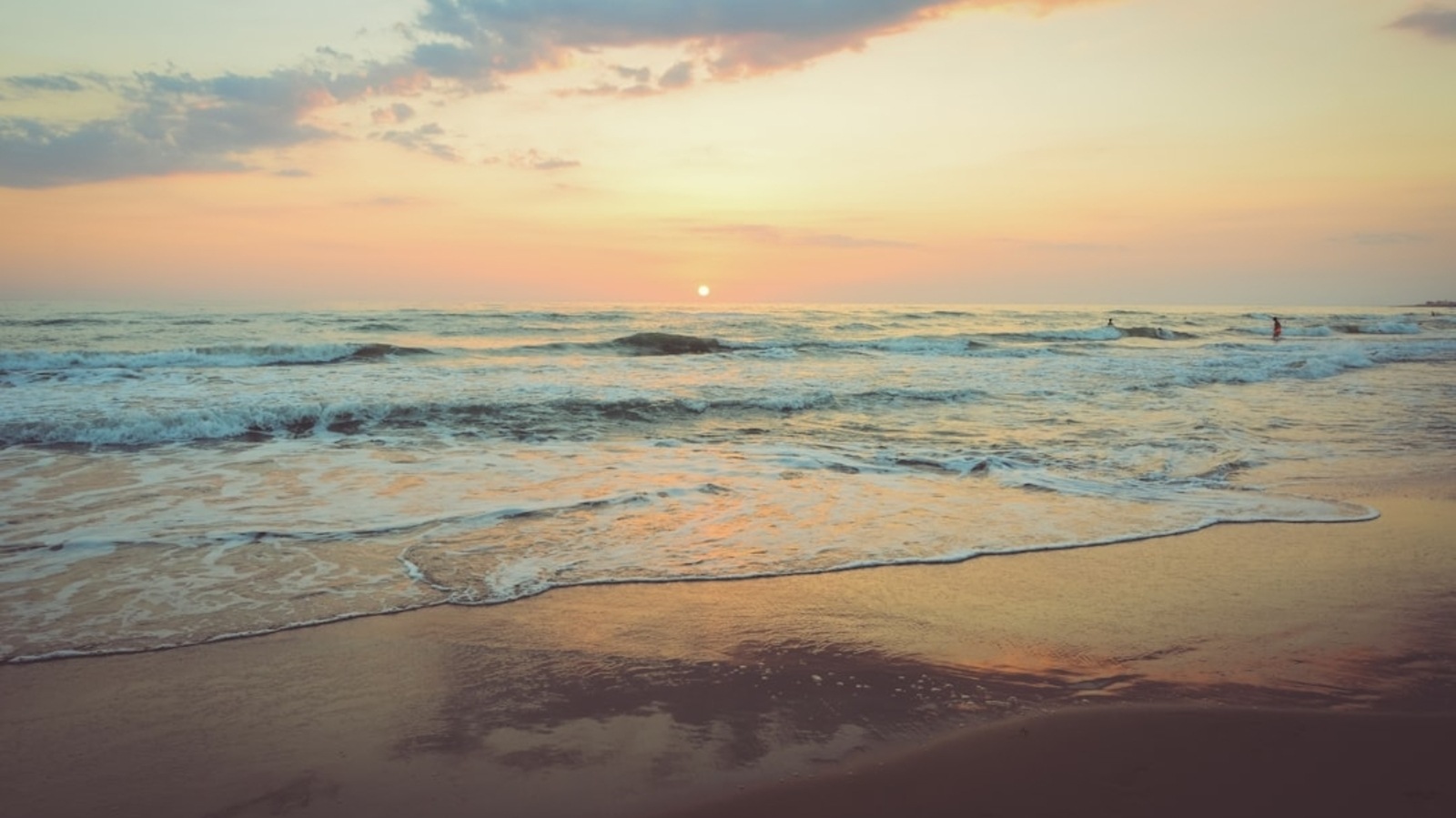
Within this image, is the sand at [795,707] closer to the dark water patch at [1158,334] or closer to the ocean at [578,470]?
the ocean at [578,470]

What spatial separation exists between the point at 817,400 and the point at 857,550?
11067mm

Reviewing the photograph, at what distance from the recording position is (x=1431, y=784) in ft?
10.4

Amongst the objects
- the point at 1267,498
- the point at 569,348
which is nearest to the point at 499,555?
the point at 1267,498

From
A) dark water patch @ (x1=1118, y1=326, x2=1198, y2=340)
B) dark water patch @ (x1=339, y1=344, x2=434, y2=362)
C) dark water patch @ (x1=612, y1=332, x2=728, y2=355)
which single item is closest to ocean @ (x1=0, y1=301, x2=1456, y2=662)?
dark water patch @ (x1=339, y1=344, x2=434, y2=362)

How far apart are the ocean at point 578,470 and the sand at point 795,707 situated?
28.4 inches

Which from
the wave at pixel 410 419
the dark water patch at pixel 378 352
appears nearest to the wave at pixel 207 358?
the dark water patch at pixel 378 352

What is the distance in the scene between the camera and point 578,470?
33.6 feet

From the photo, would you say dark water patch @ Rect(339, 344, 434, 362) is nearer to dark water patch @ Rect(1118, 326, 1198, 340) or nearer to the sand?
the sand

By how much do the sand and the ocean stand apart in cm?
72

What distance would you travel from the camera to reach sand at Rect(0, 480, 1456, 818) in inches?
126

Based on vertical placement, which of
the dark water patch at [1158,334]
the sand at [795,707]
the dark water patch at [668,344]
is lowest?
the sand at [795,707]

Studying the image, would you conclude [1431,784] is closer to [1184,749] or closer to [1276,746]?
[1276,746]

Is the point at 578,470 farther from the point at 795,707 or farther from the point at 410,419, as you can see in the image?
the point at 795,707

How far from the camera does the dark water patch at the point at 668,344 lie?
107ft
